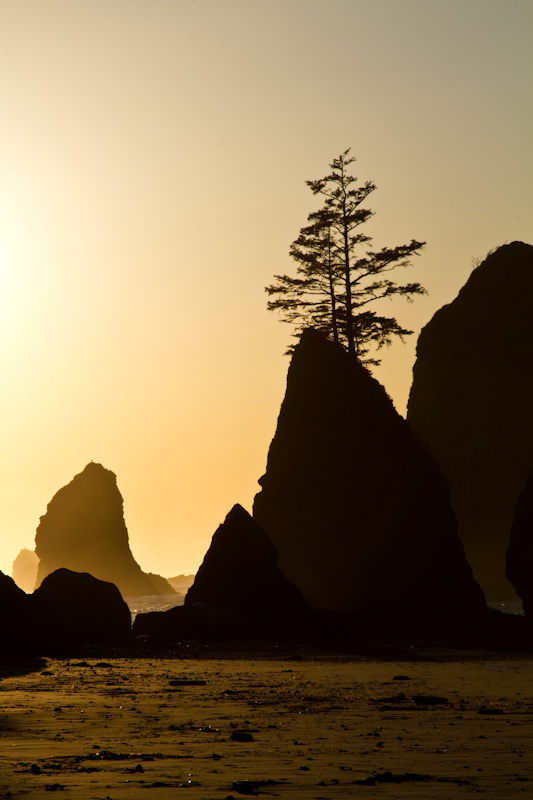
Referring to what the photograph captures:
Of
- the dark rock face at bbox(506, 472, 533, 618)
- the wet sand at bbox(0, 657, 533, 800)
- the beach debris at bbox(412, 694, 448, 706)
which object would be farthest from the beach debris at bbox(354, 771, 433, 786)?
the dark rock face at bbox(506, 472, 533, 618)

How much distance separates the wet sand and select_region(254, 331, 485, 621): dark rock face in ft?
55.9

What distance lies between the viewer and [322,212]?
157ft

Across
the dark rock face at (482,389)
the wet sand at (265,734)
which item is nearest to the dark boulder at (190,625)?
the wet sand at (265,734)

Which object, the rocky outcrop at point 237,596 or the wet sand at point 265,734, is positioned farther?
the rocky outcrop at point 237,596

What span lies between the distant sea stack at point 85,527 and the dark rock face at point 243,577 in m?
124

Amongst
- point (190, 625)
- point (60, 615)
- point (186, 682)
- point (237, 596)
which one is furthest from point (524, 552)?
point (186, 682)

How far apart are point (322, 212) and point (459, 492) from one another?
3648cm

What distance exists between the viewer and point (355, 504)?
134 feet

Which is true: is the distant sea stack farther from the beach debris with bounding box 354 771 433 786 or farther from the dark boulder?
the beach debris with bounding box 354 771 433 786

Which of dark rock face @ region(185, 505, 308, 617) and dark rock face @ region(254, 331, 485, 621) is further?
dark rock face @ region(254, 331, 485, 621)

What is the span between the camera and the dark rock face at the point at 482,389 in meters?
78.5

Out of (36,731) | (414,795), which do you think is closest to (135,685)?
(36,731)

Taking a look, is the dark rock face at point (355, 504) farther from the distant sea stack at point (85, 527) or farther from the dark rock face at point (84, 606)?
the distant sea stack at point (85, 527)

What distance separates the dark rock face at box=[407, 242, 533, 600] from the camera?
7850 cm
